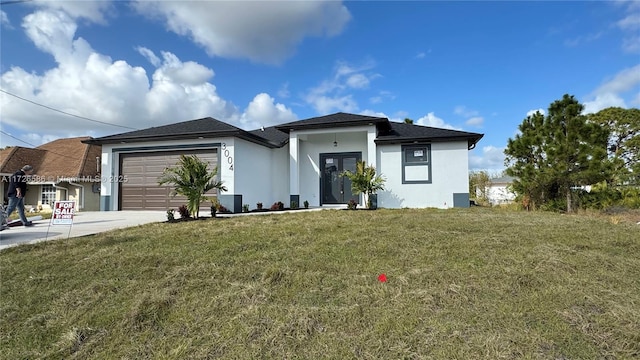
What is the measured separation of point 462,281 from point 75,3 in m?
12.4

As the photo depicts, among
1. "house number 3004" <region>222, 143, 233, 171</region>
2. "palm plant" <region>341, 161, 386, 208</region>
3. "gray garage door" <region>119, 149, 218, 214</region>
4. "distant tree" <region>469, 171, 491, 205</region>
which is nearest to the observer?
"house number 3004" <region>222, 143, 233, 171</region>

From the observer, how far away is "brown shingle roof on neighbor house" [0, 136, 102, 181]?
19.0m

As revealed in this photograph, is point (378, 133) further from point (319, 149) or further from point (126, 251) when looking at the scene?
point (126, 251)

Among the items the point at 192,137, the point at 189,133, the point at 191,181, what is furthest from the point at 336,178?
the point at 191,181

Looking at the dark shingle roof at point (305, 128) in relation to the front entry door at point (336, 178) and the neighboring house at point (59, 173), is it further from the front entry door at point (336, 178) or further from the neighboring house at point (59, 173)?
the neighboring house at point (59, 173)

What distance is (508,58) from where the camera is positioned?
36.1 ft

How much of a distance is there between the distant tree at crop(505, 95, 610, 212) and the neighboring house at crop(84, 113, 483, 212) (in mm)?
1742

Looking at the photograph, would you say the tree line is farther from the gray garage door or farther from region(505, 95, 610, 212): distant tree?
the gray garage door

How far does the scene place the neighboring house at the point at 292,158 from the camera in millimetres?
11938

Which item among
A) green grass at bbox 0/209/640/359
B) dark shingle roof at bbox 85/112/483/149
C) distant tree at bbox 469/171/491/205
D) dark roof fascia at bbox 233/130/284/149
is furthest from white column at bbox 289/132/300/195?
distant tree at bbox 469/171/491/205

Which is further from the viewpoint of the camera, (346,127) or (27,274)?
(346,127)

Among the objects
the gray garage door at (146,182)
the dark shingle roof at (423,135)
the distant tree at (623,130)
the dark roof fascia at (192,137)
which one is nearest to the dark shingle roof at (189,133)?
the dark roof fascia at (192,137)

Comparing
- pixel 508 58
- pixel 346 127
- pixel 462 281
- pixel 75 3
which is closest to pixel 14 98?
pixel 75 3

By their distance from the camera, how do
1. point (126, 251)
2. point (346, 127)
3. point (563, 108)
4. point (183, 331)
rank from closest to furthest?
point (183, 331) → point (126, 251) → point (563, 108) → point (346, 127)
